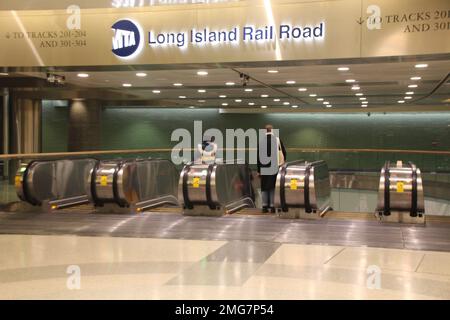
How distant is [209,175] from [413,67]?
5.10m

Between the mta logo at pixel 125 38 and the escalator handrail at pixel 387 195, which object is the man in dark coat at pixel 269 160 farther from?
the mta logo at pixel 125 38

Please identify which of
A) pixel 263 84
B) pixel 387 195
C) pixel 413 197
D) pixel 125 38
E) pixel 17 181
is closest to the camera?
pixel 413 197

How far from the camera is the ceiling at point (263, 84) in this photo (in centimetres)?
1163

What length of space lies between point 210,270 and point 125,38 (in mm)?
6409

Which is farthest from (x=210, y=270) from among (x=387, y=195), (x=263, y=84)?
(x=263, y=84)

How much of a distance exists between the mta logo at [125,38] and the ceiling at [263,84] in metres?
0.45

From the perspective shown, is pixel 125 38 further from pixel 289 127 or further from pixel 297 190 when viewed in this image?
pixel 289 127

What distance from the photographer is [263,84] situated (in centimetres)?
1480

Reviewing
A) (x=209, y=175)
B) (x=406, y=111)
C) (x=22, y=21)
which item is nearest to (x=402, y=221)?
(x=209, y=175)

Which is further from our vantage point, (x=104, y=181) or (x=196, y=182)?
(x=104, y=181)

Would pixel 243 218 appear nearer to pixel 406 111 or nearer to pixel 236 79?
pixel 236 79

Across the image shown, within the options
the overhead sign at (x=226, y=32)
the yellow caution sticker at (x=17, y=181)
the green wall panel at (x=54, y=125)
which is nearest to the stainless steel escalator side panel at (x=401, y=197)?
the overhead sign at (x=226, y=32)

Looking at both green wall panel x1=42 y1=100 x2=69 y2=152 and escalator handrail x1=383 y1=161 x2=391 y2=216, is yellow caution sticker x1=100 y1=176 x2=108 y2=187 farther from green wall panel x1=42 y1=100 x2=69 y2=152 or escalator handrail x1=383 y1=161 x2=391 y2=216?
green wall panel x1=42 y1=100 x2=69 y2=152

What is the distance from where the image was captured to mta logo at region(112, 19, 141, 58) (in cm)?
1061
